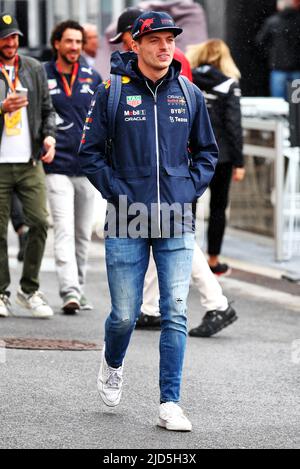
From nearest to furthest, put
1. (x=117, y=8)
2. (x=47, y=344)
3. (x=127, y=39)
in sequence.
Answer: (x=47, y=344) → (x=127, y=39) → (x=117, y=8)

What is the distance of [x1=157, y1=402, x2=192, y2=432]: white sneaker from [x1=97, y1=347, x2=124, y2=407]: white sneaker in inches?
15.4

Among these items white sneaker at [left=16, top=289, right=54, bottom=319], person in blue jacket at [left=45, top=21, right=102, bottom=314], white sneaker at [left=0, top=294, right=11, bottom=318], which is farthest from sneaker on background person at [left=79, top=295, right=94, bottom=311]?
white sneaker at [left=0, top=294, right=11, bottom=318]

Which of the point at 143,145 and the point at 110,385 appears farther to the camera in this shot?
the point at 110,385

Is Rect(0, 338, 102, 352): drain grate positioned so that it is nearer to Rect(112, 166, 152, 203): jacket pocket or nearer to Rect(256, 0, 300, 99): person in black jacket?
Rect(112, 166, 152, 203): jacket pocket

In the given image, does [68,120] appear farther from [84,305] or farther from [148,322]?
[148,322]

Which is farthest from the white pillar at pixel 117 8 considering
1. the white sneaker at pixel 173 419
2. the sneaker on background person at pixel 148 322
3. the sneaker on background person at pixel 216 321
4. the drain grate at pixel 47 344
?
the white sneaker at pixel 173 419

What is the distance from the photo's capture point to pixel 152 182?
661 centimetres

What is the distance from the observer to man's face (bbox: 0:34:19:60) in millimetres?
9539

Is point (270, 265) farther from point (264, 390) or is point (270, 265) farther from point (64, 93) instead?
point (264, 390)

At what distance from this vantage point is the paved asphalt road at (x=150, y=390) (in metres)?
6.45

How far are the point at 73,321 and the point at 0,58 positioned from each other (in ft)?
6.37

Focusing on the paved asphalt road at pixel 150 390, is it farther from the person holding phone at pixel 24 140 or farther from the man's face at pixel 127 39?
the man's face at pixel 127 39

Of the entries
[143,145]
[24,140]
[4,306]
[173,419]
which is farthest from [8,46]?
[173,419]

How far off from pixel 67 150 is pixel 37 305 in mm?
1163
